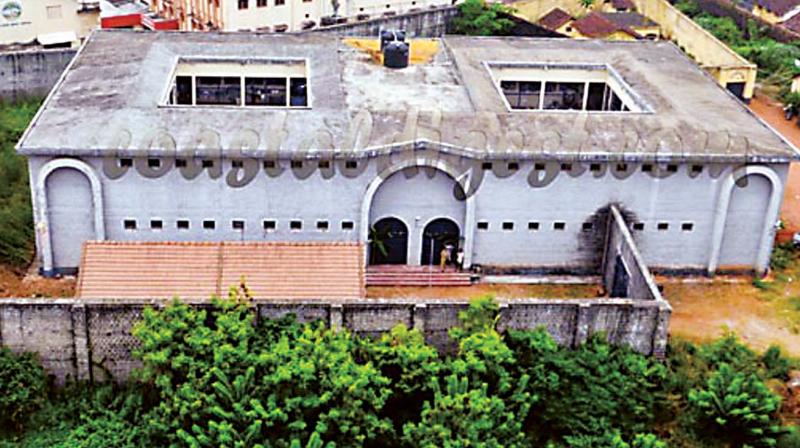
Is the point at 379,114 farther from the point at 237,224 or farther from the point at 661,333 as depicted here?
the point at 661,333

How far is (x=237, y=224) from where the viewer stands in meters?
39.5

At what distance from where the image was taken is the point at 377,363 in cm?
3067

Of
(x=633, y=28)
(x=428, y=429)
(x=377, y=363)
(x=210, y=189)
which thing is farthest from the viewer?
(x=633, y=28)

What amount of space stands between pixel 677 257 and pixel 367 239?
12.6m

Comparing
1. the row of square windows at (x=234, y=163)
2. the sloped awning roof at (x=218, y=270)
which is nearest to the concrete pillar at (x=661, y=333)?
the sloped awning roof at (x=218, y=270)

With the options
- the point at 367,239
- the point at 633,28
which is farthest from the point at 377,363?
the point at 633,28

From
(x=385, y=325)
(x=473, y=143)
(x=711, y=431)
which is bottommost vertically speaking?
(x=711, y=431)

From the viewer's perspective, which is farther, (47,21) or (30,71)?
(47,21)

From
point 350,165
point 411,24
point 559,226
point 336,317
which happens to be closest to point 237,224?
point 350,165

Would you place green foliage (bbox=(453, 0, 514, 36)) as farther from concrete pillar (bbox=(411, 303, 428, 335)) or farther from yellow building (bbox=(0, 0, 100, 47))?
concrete pillar (bbox=(411, 303, 428, 335))

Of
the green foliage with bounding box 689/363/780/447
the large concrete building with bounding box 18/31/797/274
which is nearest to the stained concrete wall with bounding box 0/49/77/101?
the large concrete building with bounding box 18/31/797/274

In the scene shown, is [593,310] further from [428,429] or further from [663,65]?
[663,65]

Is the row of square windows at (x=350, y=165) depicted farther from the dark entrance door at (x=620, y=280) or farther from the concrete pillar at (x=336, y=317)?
the concrete pillar at (x=336, y=317)

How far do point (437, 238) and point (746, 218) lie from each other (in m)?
12.3
